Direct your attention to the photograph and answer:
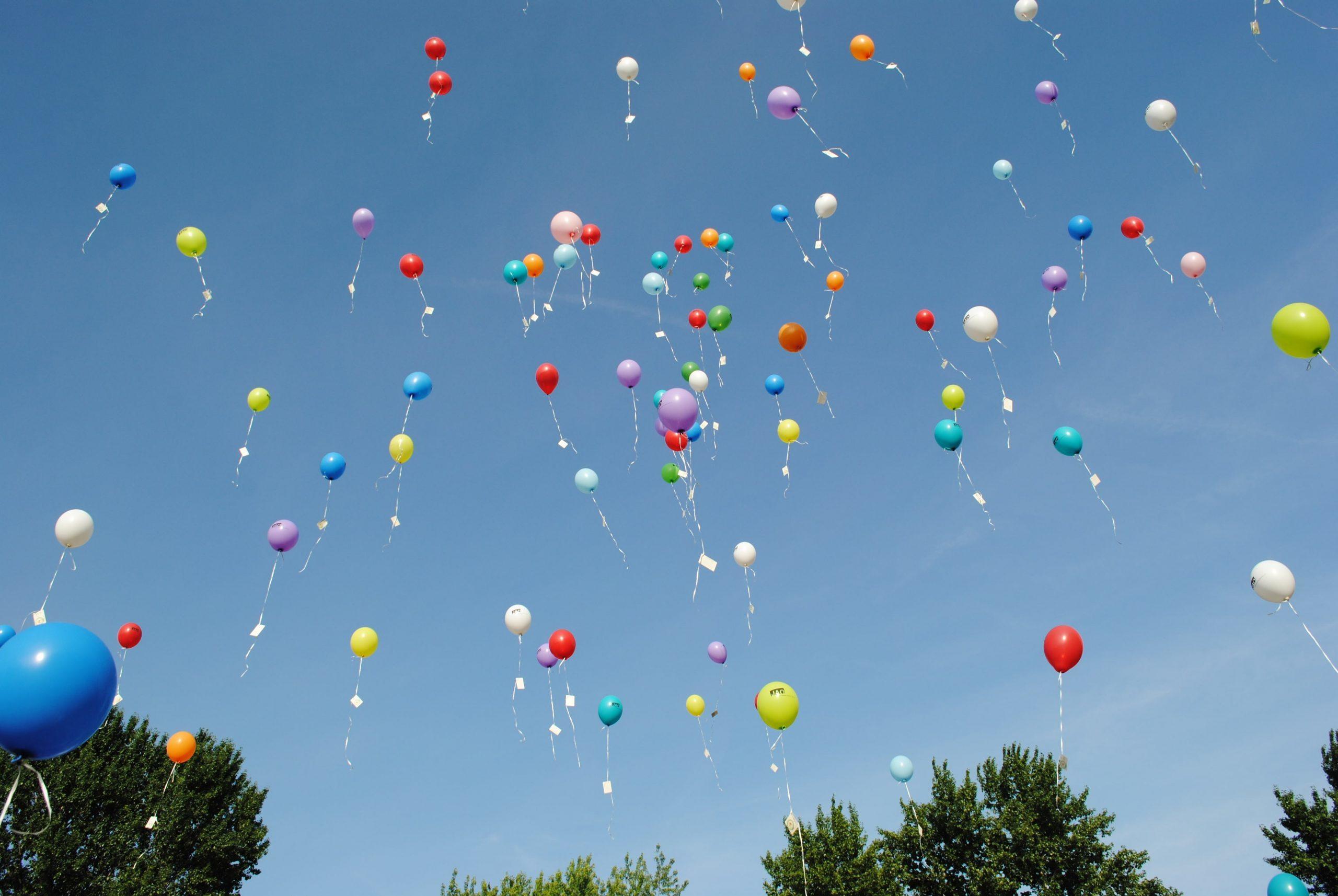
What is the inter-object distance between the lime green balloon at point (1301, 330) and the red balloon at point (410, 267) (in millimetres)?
11661

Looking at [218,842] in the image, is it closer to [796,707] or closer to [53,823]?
[53,823]

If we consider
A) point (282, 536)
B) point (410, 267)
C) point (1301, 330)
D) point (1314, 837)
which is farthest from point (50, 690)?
point (1314, 837)

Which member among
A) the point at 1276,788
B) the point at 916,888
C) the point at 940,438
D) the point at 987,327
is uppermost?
the point at 987,327

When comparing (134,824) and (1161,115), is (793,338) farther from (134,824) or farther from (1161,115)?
(134,824)

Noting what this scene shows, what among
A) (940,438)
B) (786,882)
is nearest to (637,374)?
(940,438)

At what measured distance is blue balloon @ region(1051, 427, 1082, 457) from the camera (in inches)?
424

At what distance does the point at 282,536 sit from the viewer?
1151 cm

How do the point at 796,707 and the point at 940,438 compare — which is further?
the point at 940,438

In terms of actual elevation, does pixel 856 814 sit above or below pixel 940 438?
below

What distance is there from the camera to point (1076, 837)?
16.2 m

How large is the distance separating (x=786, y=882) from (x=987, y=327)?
13073 mm

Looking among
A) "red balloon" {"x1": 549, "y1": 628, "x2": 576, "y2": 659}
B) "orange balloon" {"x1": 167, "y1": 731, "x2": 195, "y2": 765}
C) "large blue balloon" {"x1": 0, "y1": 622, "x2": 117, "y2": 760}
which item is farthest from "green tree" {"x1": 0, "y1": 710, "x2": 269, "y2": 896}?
"large blue balloon" {"x1": 0, "y1": 622, "x2": 117, "y2": 760}

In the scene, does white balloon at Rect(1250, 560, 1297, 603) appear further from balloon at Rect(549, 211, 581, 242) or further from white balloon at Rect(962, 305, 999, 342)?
balloon at Rect(549, 211, 581, 242)

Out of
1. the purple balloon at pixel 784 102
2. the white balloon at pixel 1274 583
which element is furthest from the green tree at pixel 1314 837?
the purple balloon at pixel 784 102
